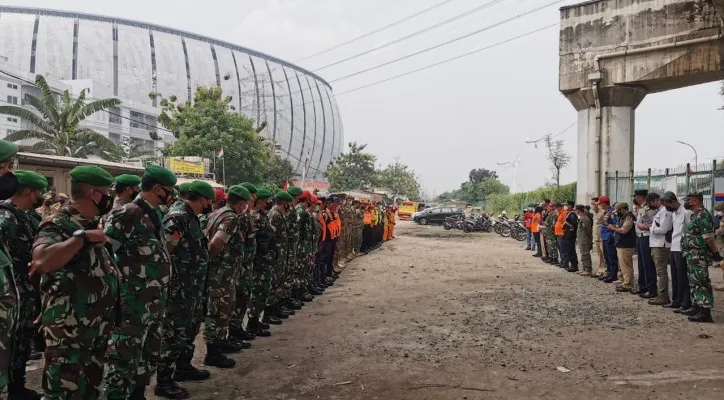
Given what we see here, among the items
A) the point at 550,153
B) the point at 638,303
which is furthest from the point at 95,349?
the point at 550,153

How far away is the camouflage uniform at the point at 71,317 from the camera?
2.57 m

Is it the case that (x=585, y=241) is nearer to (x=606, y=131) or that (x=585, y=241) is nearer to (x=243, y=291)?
(x=606, y=131)

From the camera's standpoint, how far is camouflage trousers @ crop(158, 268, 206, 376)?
3852 millimetres

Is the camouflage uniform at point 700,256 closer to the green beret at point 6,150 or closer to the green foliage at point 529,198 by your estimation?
the green beret at point 6,150

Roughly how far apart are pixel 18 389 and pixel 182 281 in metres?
1.52

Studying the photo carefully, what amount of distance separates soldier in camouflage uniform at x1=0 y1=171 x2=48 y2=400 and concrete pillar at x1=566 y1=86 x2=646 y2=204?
15.2m

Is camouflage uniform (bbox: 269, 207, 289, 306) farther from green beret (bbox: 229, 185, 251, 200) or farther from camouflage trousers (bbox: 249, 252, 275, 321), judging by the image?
green beret (bbox: 229, 185, 251, 200)

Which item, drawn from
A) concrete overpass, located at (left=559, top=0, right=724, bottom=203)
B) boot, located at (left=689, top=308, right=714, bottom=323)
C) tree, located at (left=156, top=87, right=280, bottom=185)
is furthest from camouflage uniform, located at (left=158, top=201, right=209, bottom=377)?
tree, located at (left=156, top=87, right=280, bottom=185)

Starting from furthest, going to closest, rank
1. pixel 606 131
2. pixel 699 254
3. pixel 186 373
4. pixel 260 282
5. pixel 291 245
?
pixel 606 131 → pixel 291 245 → pixel 699 254 → pixel 260 282 → pixel 186 373

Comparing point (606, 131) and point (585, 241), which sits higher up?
point (606, 131)

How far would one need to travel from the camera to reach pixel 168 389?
3900 mm

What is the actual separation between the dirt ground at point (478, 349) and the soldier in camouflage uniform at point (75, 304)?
58.2 inches

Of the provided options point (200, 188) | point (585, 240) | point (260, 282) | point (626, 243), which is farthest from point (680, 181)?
point (200, 188)

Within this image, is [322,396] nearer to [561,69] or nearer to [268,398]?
[268,398]
